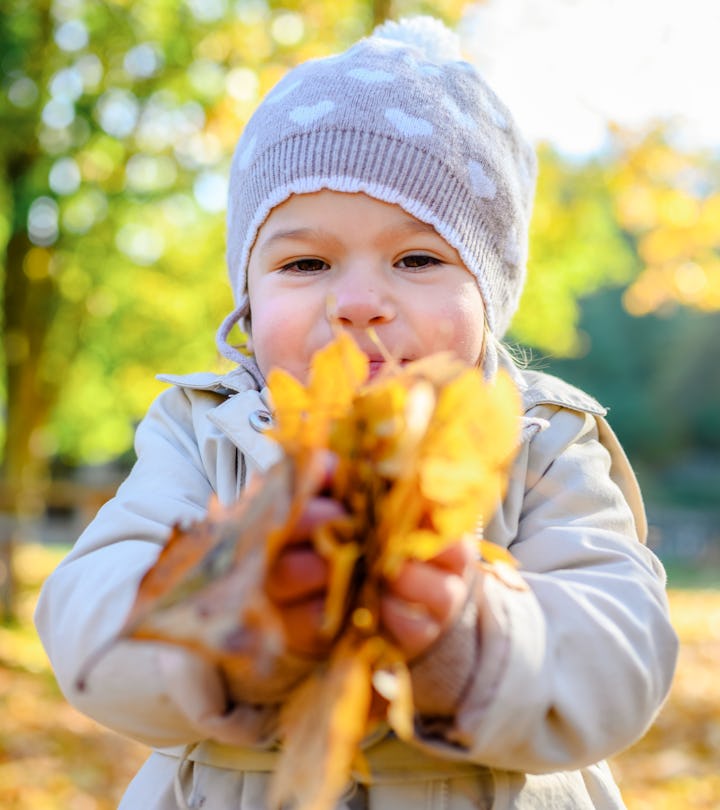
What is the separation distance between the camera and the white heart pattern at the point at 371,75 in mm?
1790

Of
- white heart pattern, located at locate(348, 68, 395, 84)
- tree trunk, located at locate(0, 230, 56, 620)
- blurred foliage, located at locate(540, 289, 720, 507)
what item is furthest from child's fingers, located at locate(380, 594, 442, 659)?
blurred foliage, located at locate(540, 289, 720, 507)

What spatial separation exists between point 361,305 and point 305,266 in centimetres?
20

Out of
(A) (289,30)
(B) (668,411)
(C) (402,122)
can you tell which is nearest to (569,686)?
(C) (402,122)

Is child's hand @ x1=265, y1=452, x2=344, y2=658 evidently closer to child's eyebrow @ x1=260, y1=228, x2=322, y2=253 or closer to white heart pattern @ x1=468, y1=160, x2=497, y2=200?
child's eyebrow @ x1=260, y1=228, x2=322, y2=253

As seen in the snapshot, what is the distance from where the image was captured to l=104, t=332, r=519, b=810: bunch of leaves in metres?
0.83

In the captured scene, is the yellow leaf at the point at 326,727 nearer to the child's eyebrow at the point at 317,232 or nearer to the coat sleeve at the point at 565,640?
the coat sleeve at the point at 565,640

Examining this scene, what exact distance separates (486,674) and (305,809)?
0.32 metres

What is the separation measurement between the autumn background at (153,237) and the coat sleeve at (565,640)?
3570 mm

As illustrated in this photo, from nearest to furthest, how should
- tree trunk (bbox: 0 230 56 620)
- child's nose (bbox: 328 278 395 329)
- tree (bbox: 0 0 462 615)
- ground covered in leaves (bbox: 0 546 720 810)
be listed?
child's nose (bbox: 328 278 395 329)
ground covered in leaves (bbox: 0 546 720 810)
tree (bbox: 0 0 462 615)
tree trunk (bbox: 0 230 56 620)

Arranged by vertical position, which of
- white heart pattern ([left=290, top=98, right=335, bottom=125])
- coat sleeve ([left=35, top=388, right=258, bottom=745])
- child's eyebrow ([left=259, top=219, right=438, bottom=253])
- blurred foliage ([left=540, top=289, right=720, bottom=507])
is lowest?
blurred foliage ([left=540, top=289, right=720, bottom=507])

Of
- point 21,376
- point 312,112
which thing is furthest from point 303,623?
point 21,376

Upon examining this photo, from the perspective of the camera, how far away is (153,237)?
9289 millimetres

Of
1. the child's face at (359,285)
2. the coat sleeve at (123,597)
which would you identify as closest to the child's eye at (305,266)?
the child's face at (359,285)

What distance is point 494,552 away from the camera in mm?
1115
